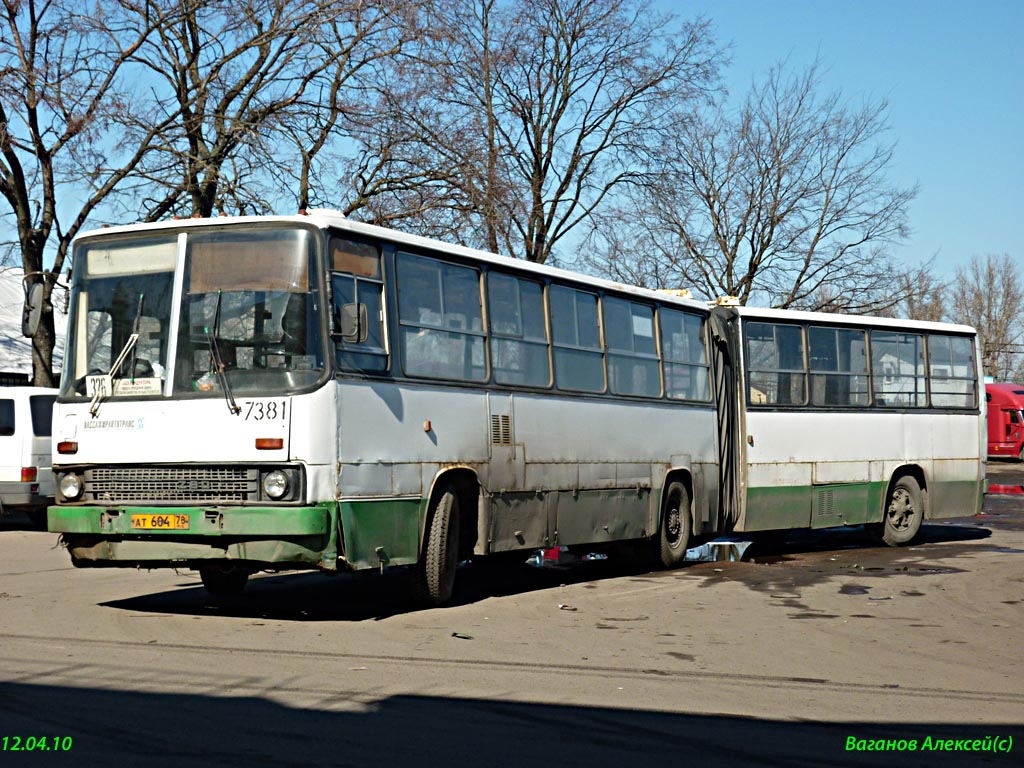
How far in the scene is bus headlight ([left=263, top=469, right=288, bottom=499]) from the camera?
10.5 metres

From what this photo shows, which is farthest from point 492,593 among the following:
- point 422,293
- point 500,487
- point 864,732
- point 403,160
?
point 403,160

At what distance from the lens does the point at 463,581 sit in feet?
48.3

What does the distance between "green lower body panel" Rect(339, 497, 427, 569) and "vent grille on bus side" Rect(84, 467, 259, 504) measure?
30.9 inches

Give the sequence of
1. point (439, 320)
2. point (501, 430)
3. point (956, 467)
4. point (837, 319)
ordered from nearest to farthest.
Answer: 1. point (439, 320)
2. point (501, 430)
3. point (837, 319)
4. point (956, 467)

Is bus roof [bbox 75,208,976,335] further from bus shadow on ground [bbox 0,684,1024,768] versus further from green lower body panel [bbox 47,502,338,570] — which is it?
bus shadow on ground [bbox 0,684,1024,768]

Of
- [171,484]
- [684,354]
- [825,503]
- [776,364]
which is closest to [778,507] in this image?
[825,503]

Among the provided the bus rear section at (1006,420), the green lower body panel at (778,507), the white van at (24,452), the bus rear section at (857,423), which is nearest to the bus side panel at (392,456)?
the green lower body panel at (778,507)

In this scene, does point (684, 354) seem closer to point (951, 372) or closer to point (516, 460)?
point (516, 460)

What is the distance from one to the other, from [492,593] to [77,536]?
416 centimetres

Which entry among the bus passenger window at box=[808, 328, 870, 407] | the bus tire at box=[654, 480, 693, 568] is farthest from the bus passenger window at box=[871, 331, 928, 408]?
the bus tire at box=[654, 480, 693, 568]

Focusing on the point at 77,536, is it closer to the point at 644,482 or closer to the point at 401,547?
the point at 401,547

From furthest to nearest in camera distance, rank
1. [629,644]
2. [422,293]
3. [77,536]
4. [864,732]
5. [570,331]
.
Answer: [570,331]
[422,293]
[77,536]
[629,644]
[864,732]

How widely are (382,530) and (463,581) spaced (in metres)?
3.75

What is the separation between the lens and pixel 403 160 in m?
27.9
